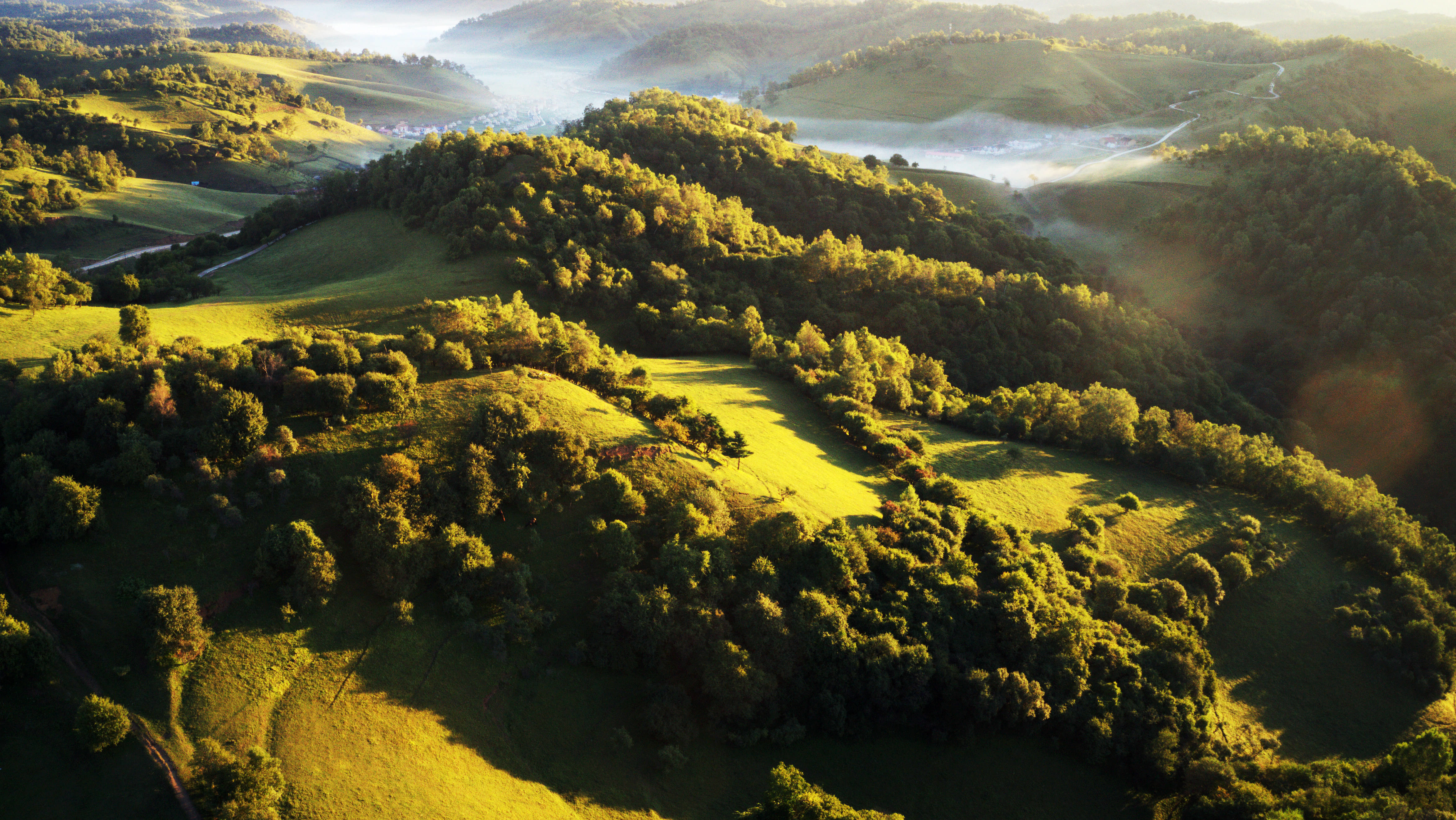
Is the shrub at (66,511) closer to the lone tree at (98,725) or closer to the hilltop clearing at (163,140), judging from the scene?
the lone tree at (98,725)

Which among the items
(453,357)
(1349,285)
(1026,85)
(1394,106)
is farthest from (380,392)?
(1394,106)

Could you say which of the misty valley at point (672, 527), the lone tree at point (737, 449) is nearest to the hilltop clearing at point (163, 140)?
the misty valley at point (672, 527)

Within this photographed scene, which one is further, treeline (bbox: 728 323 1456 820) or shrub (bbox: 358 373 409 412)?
shrub (bbox: 358 373 409 412)

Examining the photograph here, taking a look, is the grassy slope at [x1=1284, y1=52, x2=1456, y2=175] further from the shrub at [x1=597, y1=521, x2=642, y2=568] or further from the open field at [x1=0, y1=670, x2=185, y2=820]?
the open field at [x1=0, y1=670, x2=185, y2=820]

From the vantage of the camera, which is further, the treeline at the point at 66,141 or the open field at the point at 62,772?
the treeline at the point at 66,141

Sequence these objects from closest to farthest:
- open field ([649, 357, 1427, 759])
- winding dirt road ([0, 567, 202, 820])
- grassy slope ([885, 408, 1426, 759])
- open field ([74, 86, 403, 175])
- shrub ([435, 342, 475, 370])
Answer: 1. winding dirt road ([0, 567, 202, 820])
2. grassy slope ([885, 408, 1426, 759])
3. open field ([649, 357, 1427, 759])
4. shrub ([435, 342, 475, 370])
5. open field ([74, 86, 403, 175])

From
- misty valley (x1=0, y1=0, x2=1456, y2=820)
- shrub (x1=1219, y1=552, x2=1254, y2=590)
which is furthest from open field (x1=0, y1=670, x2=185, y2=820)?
shrub (x1=1219, y1=552, x2=1254, y2=590)
